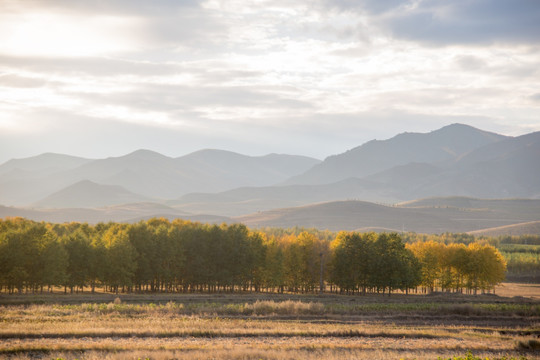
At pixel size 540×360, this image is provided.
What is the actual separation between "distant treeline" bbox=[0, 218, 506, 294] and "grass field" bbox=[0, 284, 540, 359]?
76.2 feet

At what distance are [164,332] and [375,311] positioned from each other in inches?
1410

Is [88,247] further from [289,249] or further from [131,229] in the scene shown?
[289,249]

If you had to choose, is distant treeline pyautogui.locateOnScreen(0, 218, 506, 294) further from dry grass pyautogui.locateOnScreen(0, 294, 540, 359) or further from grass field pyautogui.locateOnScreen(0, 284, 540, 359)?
dry grass pyautogui.locateOnScreen(0, 294, 540, 359)

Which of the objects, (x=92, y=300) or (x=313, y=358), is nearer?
(x=313, y=358)

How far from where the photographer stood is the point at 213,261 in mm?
102500

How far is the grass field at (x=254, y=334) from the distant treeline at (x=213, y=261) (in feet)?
76.2

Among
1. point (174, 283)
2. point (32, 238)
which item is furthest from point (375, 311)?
point (32, 238)

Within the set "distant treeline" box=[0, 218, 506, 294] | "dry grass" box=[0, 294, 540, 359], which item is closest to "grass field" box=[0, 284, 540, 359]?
"dry grass" box=[0, 294, 540, 359]

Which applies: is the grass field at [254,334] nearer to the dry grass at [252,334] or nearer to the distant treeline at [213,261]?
the dry grass at [252,334]

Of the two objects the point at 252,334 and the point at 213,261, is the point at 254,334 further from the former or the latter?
the point at 213,261

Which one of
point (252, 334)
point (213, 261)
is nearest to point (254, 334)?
point (252, 334)

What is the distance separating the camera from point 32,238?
87.6 meters

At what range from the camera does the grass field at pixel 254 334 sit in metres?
31.2

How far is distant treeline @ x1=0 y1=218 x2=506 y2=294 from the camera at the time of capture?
86375 millimetres
